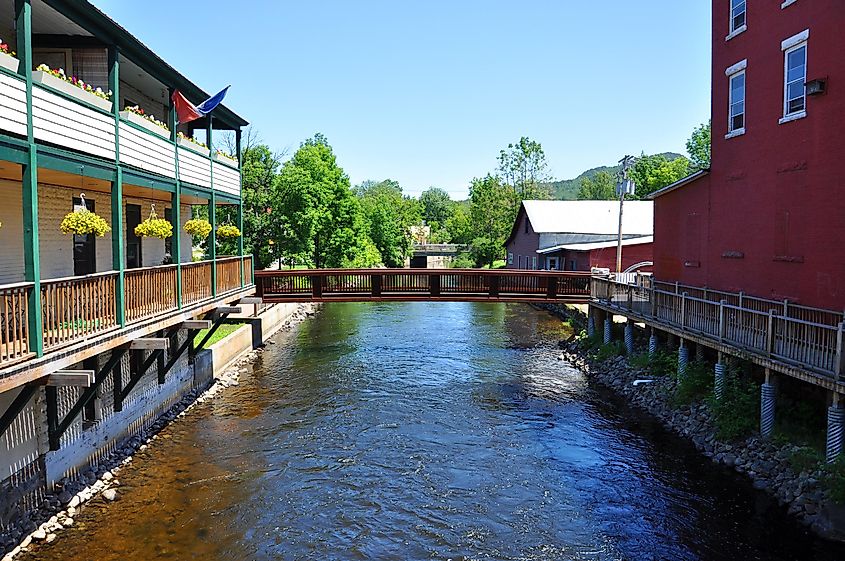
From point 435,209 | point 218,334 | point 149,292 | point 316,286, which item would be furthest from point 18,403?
point 435,209

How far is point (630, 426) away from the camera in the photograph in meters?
18.2

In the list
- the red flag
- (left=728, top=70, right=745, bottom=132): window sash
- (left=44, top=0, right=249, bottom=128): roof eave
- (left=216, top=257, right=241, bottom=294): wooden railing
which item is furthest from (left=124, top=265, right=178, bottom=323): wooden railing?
(left=728, top=70, right=745, bottom=132): window sash

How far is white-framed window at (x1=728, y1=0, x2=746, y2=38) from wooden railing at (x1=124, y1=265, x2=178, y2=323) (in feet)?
55.9

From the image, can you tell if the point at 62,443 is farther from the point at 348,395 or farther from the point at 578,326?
the point at 578,326

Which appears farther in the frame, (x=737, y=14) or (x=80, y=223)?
(x=737, y=14)

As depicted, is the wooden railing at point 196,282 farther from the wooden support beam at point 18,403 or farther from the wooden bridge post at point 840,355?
the wooden bridge post at point 840,355

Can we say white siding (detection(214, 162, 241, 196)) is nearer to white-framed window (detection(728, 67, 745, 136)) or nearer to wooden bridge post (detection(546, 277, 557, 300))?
wooden bridge post (detection(546, 277, 557, 300))

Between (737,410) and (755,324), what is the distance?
2.03m

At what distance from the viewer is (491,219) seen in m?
72.9

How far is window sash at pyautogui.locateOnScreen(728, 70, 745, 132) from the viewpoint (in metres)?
19.7

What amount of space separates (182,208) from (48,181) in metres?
8.98

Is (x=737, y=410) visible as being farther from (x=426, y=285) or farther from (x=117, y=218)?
(x=426, y=285)

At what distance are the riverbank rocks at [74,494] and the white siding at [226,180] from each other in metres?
6.55

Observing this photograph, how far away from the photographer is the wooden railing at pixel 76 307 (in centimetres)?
1031
